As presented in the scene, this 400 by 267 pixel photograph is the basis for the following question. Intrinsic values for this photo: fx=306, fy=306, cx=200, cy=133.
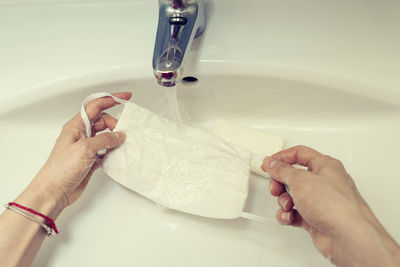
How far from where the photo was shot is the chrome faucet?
0.42 m

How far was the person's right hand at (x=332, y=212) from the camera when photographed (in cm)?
34

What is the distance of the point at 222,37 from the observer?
52 centimetres

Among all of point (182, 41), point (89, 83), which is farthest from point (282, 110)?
point (89, 83)

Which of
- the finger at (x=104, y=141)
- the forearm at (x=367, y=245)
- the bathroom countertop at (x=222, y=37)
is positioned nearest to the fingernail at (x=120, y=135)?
the finger at (x=104, y=141)

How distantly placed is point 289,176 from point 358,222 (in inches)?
4.0

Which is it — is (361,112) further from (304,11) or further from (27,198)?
(27,198)

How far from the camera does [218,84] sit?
536 mm

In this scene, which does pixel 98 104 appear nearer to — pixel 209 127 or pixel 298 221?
pixel 209 127

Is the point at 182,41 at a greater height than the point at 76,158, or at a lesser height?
greater

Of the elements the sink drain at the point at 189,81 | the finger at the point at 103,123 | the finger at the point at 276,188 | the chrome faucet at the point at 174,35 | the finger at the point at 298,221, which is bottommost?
the finger at the point at 298,221

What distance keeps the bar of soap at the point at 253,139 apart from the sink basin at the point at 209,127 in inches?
1.2

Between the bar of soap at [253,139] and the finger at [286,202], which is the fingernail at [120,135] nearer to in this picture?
the bar of soap at [253,139]

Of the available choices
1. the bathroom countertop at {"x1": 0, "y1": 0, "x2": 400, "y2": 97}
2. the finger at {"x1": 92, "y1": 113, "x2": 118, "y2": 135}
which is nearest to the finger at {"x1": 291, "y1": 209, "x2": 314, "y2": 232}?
the bathroom countertop at {"x1": 0, "y1": 0, "x2": 400, "y2": 97}

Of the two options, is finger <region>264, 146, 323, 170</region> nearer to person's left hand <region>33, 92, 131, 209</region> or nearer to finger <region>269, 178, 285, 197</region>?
finger <region>269, 178, 285, 197</region>
